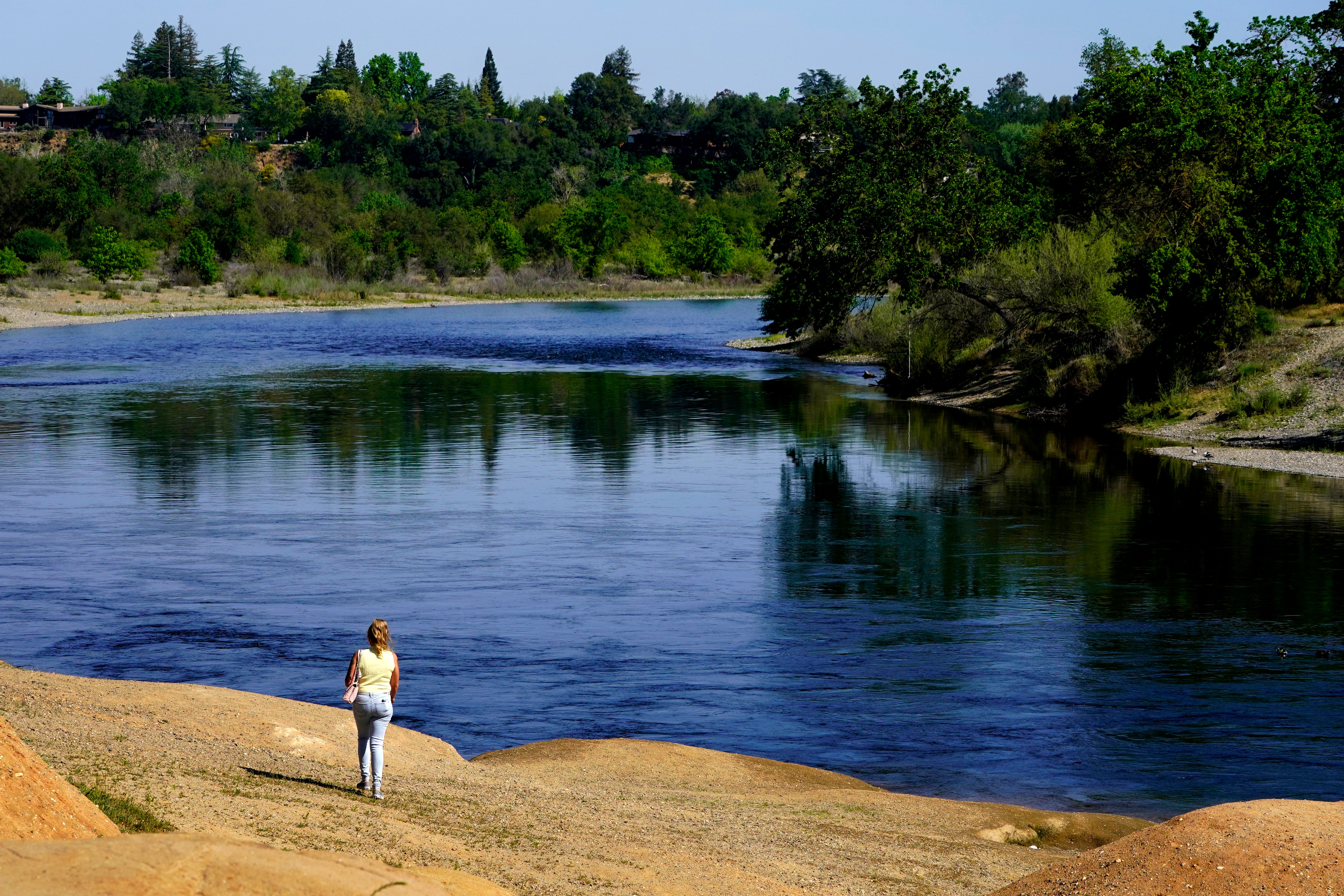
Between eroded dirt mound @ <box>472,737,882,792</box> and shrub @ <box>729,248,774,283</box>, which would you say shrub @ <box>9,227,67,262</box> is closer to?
shrub @ <box>729,248,774,283</box>

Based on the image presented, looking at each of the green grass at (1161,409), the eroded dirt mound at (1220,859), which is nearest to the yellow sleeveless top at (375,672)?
the eroded dirt mound at (1220,859)

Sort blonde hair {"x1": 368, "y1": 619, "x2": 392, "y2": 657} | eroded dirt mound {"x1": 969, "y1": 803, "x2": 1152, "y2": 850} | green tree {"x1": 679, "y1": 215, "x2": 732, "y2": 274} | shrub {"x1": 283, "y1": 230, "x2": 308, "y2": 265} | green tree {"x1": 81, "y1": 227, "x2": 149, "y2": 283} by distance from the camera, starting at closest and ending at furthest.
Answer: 1. blonde hair {"x1": 368, "y1": 619, "x2": 392, "y2": 657}
2. eroded dirt mound {"x1": 969, "y1": 803, "x2": 1152, "y2": 850}
3. green tree {"x1": 81, "y1": 227, "x2": 149, "y2": 283}
4. shrub {"x1": 283, "y1": 230, "x2": 308, "y2": 265}
5. green tree {"x1": 679, "y1": 215, "x2": 732, "y2": 274}

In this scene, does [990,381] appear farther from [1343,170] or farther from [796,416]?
[1343,170]

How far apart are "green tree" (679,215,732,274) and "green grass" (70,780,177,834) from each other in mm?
168104

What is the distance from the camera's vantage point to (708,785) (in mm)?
17547

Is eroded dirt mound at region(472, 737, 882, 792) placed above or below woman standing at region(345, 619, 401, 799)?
below

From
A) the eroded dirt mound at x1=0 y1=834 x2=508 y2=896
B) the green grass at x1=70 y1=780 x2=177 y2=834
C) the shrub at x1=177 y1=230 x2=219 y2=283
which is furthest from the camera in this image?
the shrub at x1=177 y1=230 x2=219 y2=283

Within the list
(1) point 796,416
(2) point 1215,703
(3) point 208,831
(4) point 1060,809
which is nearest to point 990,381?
(1) point 796,416

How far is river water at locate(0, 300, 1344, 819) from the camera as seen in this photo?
20500mm

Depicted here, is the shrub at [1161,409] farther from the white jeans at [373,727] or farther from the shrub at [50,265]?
the shrub at [50,265]

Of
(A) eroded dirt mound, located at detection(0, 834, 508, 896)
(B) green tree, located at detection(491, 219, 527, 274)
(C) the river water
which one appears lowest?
(C) the river water

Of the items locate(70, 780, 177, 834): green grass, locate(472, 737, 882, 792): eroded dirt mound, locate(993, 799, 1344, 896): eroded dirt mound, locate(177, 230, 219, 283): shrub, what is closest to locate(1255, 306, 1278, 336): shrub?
locate(472, 737, 882, 792): eroded dirt mound

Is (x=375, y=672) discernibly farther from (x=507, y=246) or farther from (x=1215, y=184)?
(x=507, y=246)

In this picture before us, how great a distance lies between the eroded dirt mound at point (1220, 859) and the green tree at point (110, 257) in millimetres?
129323
